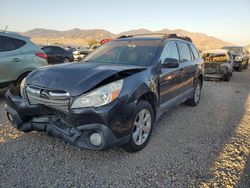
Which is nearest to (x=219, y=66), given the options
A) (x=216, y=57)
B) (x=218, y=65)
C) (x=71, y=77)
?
(x=218, y=65)

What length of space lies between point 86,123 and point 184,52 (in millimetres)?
3389

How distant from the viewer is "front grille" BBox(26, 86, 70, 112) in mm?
3057

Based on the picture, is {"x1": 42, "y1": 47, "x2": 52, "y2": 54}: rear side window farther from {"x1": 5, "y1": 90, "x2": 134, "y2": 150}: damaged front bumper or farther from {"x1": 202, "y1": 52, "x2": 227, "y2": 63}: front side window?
{"x1": 5, "y1": 90, "x2": 134, "y2": 150}: damaged front bumper

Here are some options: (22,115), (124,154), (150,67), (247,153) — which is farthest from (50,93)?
(247,153)

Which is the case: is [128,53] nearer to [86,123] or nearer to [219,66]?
[86,123]

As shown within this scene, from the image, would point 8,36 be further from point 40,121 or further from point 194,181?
point 194,181

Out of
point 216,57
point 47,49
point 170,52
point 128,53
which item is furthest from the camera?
point 47,49

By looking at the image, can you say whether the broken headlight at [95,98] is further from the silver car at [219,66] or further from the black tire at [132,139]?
the silver car at [219,66]

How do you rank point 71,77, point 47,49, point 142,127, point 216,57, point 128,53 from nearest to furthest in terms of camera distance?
point 71,77, point 142,127, point 128,53, point 216,57, point 47,49

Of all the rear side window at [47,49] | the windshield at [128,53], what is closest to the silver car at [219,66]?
the windshield at [128,53]

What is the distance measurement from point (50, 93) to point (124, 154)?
4.46 feet

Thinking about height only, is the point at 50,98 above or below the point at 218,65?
above

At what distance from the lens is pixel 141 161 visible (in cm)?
341

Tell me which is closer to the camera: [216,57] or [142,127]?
[142,127]
